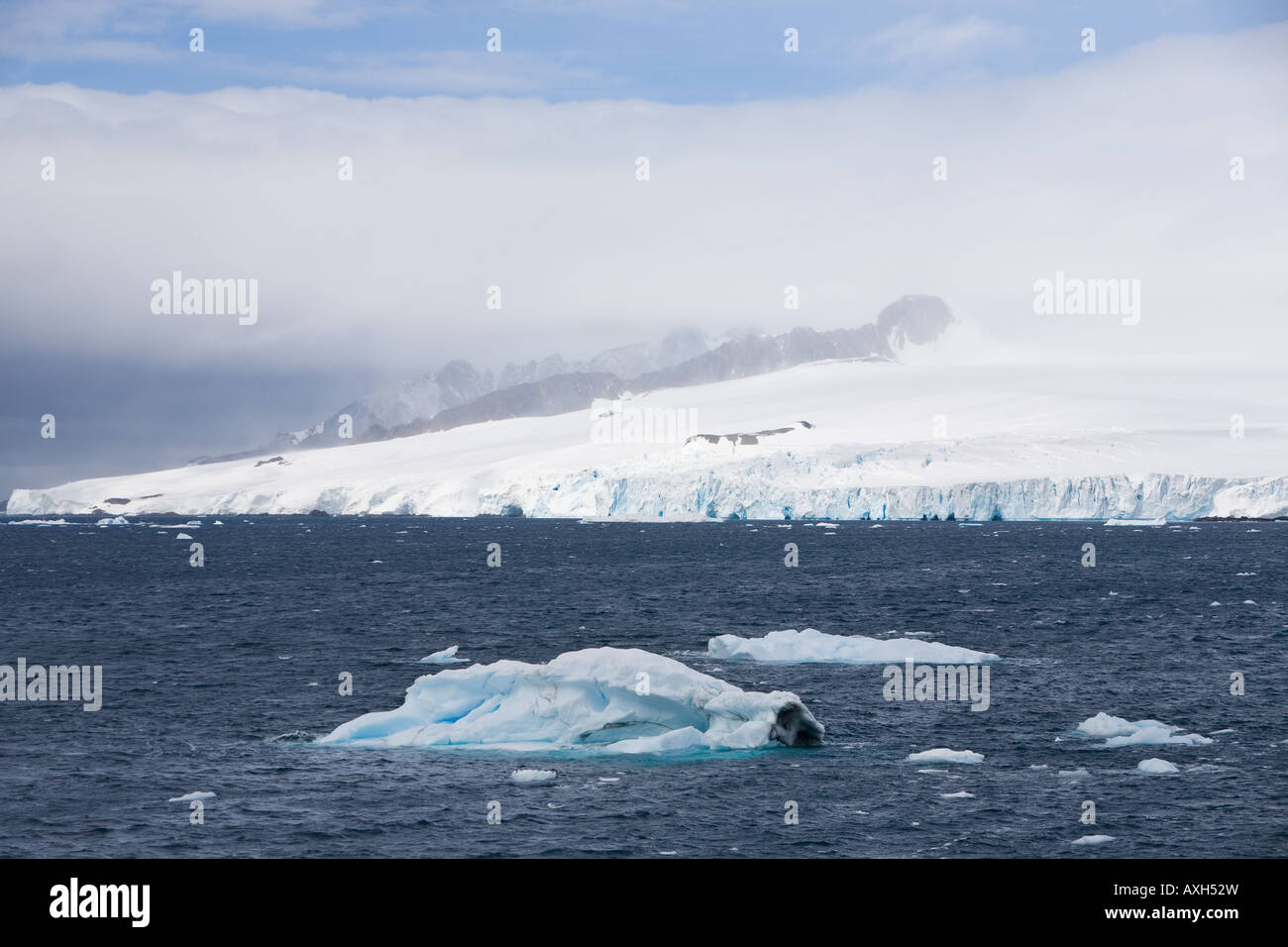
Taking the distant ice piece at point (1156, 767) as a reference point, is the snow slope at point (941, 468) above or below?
above

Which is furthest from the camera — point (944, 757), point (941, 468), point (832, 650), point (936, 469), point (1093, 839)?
point (941, 468)

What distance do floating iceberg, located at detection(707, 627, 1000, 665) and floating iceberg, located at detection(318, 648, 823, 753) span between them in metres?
12.0

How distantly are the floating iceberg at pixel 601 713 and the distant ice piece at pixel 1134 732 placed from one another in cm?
610

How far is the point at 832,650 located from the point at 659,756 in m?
14.9

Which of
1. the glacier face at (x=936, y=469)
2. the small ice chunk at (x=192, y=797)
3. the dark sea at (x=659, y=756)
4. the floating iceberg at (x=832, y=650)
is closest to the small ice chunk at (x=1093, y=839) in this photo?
the dark sea at (x=659, y=756)

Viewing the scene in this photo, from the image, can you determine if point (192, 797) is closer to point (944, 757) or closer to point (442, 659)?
point (944, 757)

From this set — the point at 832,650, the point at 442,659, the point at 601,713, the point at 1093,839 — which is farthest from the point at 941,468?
the point at 1093,839

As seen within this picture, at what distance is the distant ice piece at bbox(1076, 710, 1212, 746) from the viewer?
2645 cm

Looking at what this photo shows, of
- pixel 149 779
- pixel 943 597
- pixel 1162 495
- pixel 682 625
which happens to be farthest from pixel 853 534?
pixel 149 779

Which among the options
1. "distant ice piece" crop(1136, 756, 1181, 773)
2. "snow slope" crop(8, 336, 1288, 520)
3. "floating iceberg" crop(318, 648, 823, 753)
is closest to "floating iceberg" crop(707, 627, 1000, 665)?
"floating iceberg" crop(318, 648, 823, 753)

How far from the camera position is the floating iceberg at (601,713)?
26219mm

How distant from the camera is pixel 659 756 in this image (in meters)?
25.8

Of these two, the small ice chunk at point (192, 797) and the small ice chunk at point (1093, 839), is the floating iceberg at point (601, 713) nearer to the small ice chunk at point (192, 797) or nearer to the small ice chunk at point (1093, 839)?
the small ice chunk at point (192, 797)
